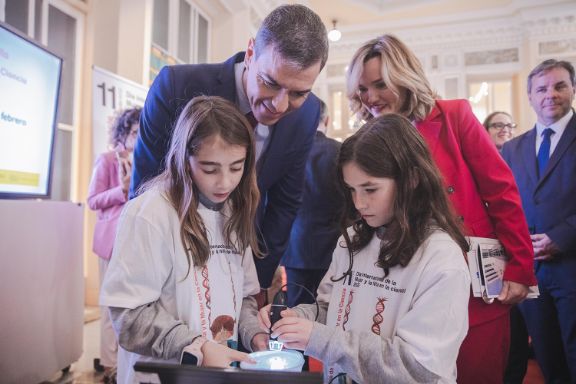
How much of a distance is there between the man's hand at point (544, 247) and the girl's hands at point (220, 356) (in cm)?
170

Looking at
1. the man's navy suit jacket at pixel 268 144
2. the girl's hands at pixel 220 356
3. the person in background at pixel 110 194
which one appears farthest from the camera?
the person in background at pixel 110 194

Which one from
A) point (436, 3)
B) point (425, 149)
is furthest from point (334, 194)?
point (436, 3)

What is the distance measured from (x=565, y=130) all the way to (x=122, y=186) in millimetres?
2310

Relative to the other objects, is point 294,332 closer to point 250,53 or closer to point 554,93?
point 250,53

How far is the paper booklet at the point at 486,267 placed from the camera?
117 centimetres

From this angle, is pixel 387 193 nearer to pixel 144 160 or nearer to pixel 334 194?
pixel 144 160

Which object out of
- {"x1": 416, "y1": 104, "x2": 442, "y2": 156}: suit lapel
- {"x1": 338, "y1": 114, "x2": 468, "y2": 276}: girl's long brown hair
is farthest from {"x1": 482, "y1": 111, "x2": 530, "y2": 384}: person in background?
{"x1": 338, "y1": 114, "x2": 468, "y2": 276}: girl's long brown hair

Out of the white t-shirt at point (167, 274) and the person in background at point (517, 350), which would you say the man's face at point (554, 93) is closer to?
the person in background at point (517, 350)

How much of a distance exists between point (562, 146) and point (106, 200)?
7.86 feet

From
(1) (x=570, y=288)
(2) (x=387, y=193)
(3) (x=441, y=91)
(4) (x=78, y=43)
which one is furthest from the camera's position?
(3) (x=441, y=91)

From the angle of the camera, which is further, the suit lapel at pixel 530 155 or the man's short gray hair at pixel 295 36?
the suit lapel at pixel 530 155

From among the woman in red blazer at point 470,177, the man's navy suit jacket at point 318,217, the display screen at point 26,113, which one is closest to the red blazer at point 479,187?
the woman in red blazer at point 470,177

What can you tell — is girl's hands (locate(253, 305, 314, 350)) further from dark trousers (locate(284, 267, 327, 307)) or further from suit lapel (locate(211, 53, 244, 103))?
dark trousers (locate(284, 267, 327, 307))

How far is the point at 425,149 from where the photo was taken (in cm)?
109
